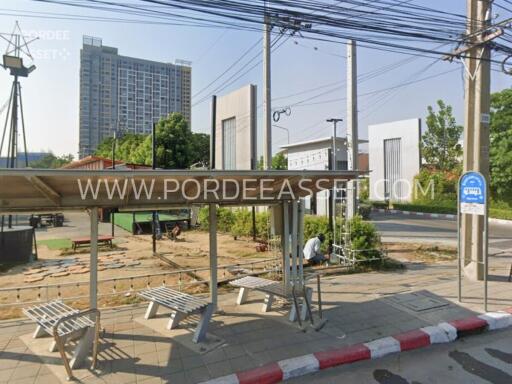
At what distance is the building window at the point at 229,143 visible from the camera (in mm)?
21750

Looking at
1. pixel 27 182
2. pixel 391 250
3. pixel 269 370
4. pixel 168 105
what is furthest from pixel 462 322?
pixel 168 105

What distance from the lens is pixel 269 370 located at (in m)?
4.43

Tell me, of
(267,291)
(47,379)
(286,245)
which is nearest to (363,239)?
(286,245)

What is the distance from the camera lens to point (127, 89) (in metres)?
43.5

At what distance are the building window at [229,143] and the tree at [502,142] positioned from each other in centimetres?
1832

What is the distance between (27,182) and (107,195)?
1.07m

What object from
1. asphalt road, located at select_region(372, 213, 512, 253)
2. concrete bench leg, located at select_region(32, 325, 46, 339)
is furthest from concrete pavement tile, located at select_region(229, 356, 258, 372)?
asphalt road, located at select_region(372, 213, 512, 253)

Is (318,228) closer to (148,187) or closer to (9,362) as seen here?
(148,187)

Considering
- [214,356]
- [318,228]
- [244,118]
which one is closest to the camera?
[214,356]

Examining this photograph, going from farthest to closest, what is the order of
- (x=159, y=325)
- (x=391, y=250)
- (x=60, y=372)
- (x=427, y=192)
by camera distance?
(x=427, y=192), (x=391, y=250), (x=159, y=325), (x=60, y=372)

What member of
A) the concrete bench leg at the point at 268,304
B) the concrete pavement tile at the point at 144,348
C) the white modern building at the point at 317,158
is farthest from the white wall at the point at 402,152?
the concrete pavement tile at the point at 144,348

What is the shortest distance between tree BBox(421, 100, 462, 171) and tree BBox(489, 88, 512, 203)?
5119 mm

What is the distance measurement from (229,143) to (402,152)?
1977cm

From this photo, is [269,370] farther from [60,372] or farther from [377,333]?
[60,372]
